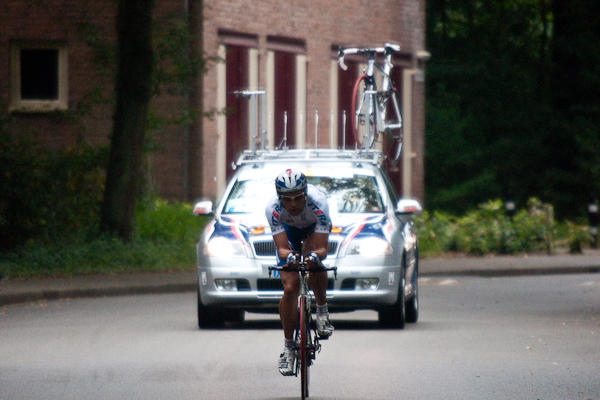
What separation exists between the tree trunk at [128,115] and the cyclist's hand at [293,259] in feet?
42.9

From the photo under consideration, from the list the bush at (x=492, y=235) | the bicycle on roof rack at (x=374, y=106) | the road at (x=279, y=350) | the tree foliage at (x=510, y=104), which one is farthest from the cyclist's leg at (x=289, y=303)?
the tree foliage at (x=510, y=104)

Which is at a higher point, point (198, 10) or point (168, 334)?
point (198, 10)

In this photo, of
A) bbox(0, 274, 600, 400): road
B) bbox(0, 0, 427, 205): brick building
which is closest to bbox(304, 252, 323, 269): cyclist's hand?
bbox(0, 274, 600, 400): road

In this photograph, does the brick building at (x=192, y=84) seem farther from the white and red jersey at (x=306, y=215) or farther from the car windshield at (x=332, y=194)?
the white and red jersey at (x=306, y=215)

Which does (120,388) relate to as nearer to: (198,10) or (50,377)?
(50,377)

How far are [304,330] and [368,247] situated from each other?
443cm

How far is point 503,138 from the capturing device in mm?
43688

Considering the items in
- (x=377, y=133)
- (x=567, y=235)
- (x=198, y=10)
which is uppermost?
(x=198, y=10)

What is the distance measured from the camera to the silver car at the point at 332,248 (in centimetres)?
1305

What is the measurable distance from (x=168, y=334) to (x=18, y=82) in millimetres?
15393

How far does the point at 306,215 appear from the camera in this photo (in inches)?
368

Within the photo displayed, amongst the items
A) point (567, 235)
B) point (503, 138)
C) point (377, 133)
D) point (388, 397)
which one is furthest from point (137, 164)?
point (503, 138)

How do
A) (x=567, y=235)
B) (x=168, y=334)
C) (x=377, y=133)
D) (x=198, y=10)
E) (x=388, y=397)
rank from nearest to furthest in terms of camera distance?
(x=388, y=397), (x=168, y=334), (x=377, y=133), (x=198, y=10), (x=567, y=235)

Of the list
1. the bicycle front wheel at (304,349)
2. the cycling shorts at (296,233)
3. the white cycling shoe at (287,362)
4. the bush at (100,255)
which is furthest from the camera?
the bush at (100,255)
